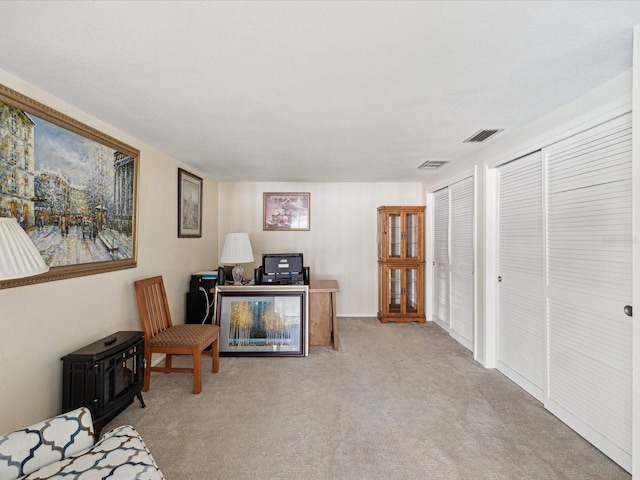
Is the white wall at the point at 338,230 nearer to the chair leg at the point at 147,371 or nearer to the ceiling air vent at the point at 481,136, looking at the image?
the ceiling air vent at the point at 481,136

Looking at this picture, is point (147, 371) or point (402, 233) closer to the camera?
point (147, 371)

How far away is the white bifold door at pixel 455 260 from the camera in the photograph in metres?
3.77

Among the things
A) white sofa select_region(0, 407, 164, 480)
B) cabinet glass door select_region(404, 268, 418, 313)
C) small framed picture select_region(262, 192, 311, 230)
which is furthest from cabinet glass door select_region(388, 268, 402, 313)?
white sofa select_region(0, 407, 164, 480)

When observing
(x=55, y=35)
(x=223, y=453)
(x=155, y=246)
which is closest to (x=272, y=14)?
(x=55, y=35)

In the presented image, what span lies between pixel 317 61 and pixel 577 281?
2296 millimetres

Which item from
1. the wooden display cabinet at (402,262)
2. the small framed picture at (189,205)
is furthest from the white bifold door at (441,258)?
the small framed picture at (189,205)

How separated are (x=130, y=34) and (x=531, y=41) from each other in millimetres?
1920

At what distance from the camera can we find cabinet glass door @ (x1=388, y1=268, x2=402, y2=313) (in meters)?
5.02

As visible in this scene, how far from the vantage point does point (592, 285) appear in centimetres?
206

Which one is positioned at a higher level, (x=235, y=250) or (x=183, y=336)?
(x=235, y=250)

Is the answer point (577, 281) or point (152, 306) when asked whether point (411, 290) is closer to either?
point (577, 281)

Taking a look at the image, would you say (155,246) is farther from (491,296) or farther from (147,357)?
(491,296)

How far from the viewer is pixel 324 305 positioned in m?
3.95

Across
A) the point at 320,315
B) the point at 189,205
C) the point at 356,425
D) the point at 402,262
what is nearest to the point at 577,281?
the point at 356,425
